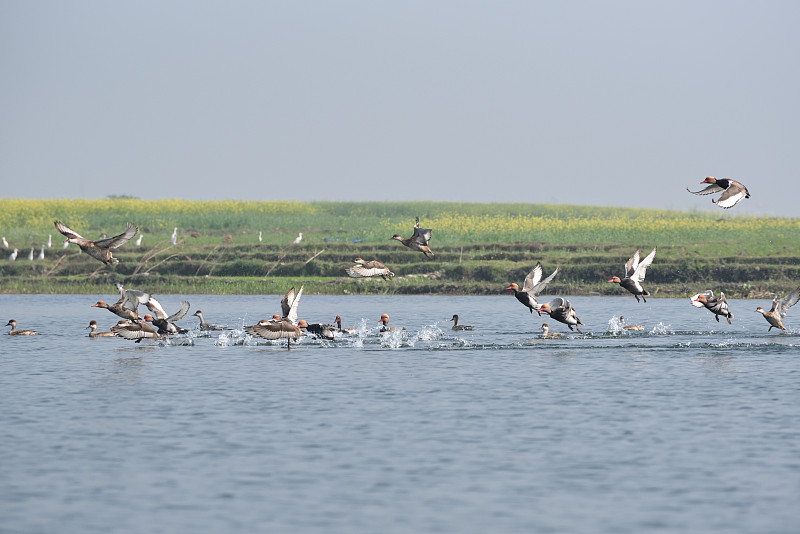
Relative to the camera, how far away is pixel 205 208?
124375mm

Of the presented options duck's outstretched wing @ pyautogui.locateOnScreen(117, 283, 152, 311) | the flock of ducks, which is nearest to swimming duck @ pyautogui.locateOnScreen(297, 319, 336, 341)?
the flock of ducks

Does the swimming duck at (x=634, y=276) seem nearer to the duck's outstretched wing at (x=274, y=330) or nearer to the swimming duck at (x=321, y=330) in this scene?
the swimming duck at (x=321, y=330)

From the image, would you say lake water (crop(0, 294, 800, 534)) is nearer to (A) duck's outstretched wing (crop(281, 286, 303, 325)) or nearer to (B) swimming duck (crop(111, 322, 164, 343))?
(B) swimming duck (crop(111, 322, 164, 343))

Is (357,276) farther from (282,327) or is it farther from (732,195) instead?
(732,195)

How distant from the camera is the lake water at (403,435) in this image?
1409cm

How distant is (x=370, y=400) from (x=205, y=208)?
10347 cm

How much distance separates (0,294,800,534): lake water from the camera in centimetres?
1409

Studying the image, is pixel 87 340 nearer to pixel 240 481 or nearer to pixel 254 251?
pixel 240 481

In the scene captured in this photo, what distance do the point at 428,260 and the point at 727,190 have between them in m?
40.1

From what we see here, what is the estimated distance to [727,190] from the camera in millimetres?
28031

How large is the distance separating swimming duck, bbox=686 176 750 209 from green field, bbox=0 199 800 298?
31622mm

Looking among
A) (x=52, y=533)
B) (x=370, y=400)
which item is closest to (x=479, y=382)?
(x=370, y=400)

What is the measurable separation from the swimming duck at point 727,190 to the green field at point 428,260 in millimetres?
31622

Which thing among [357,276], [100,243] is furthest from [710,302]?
[100,243]
